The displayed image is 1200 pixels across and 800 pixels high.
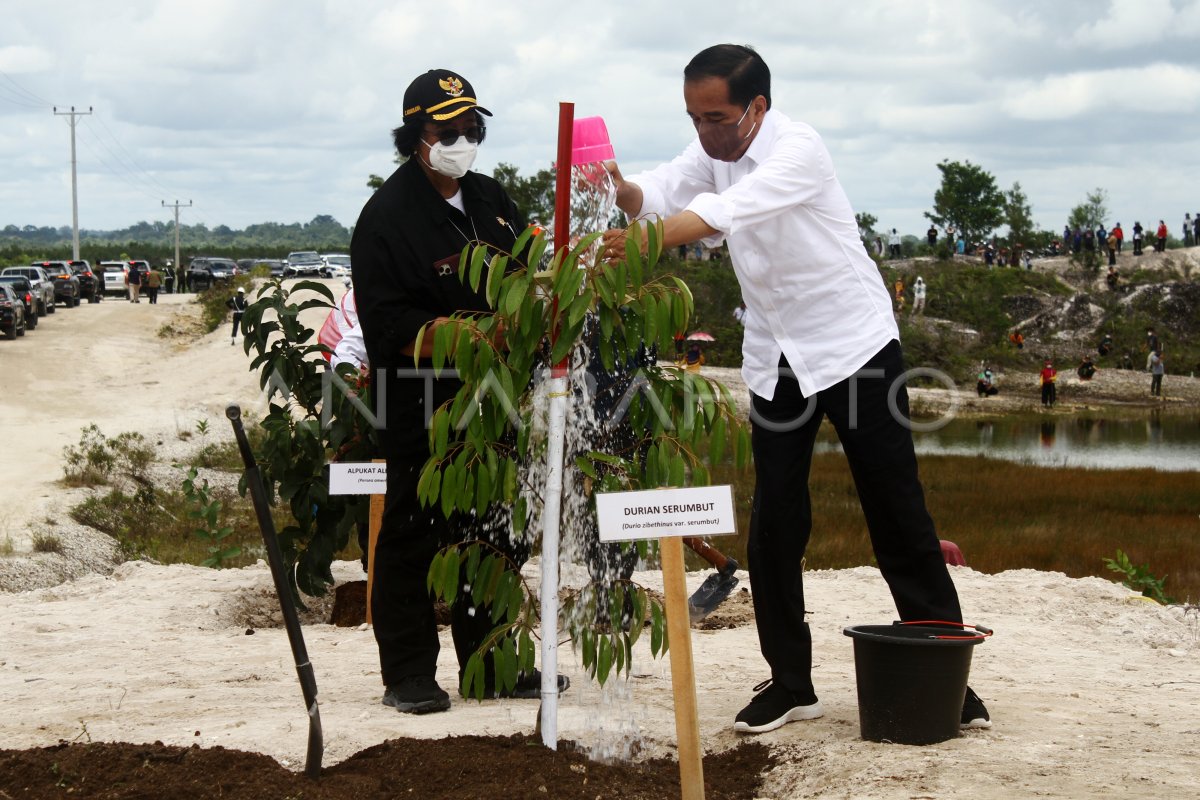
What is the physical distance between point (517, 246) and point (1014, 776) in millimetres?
2047

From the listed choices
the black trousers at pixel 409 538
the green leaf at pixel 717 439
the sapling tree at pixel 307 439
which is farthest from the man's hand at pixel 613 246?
the sapling tree at pixel 307 439

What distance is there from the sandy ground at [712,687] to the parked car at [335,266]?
51668 mm

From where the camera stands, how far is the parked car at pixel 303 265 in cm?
6325

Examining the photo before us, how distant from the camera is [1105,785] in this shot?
3.78 m

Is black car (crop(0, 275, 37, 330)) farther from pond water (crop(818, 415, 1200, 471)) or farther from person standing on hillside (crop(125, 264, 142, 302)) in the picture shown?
pond water (crop(818, 415, 1200, 471))

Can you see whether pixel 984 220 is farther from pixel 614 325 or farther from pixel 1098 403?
pixel 614 325

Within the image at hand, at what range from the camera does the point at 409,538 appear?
489 cm

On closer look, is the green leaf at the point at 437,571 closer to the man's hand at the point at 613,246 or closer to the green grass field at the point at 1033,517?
the man's hand at the point at 613,246

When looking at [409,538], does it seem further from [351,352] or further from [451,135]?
[351,352]

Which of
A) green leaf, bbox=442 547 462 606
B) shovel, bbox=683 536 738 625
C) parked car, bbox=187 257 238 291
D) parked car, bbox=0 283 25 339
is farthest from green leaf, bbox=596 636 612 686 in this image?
parked car, bbox=187 257 238 291

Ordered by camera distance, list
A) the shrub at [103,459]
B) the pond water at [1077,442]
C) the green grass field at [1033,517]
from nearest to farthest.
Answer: the green grass field at [1033,517], the shrub at [103,459], the pond water at [1077,442]

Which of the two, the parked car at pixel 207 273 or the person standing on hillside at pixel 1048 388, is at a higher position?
the parked car at pixel 207 273

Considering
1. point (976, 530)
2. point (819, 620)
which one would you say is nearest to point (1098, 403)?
point (976, 530)

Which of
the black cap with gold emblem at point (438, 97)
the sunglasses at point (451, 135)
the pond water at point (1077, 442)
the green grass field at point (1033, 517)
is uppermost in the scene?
the black cap with gold emblem at point (438, 97)
